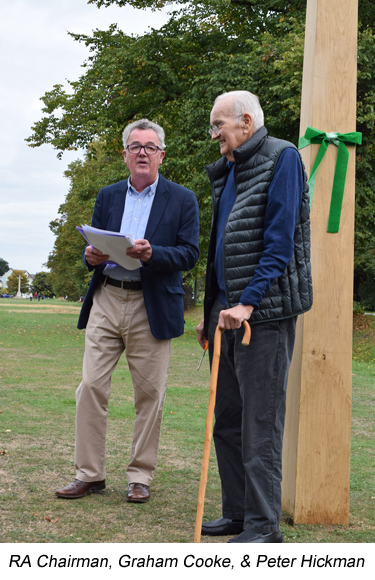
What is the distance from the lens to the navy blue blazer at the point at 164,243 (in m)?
4.64

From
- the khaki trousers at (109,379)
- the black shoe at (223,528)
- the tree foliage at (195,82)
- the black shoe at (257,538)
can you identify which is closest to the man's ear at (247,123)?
the khaki trousers at (109,379)

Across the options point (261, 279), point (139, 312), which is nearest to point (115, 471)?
point (139, 312)

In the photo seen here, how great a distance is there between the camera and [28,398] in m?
8.71

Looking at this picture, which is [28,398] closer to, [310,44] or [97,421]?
[97,421]

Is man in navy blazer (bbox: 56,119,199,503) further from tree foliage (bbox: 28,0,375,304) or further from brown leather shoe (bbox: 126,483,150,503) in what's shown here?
tree foliage (bbox: 28,0,375,304)

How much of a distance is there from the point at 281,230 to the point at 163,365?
168 cm

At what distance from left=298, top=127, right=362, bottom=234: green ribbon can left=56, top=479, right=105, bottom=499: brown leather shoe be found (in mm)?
2315

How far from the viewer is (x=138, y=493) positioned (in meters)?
4.55

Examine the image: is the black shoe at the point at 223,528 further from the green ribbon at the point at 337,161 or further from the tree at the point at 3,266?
Answer: the tree at the point at 3,266

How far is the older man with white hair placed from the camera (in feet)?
11.4

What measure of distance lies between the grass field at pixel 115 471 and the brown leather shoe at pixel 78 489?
60mm

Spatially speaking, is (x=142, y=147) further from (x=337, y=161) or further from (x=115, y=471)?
(x=115, y=471)

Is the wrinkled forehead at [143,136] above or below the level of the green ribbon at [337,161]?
above

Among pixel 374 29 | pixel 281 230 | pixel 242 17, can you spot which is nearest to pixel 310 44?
pixel 281 230
